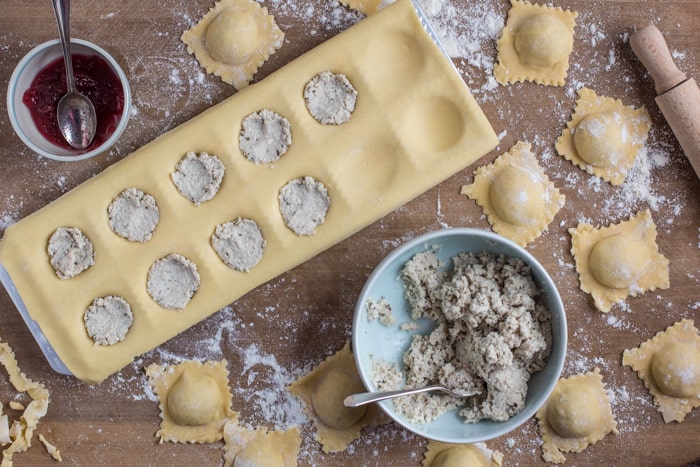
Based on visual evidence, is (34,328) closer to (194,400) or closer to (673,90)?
(194,400)

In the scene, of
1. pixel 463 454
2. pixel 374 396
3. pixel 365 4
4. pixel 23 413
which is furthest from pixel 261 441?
pixel 365 4

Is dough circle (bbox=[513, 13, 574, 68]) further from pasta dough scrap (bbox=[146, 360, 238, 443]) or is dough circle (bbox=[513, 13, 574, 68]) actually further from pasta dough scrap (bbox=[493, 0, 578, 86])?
pasta dough scrap (bbox=[146, 360, 238, 443])

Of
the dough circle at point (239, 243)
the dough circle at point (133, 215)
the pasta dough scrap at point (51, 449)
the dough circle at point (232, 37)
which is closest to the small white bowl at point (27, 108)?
the dough circle at point (133, 215)

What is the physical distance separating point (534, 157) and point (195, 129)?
0.84 meters

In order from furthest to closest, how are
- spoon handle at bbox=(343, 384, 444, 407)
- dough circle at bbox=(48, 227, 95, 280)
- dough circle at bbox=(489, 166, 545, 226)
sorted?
dough circle at bbox=(489, 166, 545, 226)
dough circle at bbox=(48, 227, 95, 280)
spoon handle at bbox=(343, 384, 444, 407)

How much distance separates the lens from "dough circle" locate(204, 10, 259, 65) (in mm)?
1557

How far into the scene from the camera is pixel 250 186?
4.83ft

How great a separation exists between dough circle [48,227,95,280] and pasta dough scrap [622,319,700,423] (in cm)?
134

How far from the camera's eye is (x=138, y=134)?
5.25ft

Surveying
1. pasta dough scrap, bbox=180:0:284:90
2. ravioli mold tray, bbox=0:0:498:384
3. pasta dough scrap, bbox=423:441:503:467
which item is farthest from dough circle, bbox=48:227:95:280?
pasta dough scrap, bbox=423:441:503:467

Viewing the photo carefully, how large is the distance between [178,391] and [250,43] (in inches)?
34.4

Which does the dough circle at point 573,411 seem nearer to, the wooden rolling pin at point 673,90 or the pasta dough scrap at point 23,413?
the wooden rolling pin at point 673,90

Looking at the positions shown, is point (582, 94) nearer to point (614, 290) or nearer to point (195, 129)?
point (614, 290)

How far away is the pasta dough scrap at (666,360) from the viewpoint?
1595 mm
